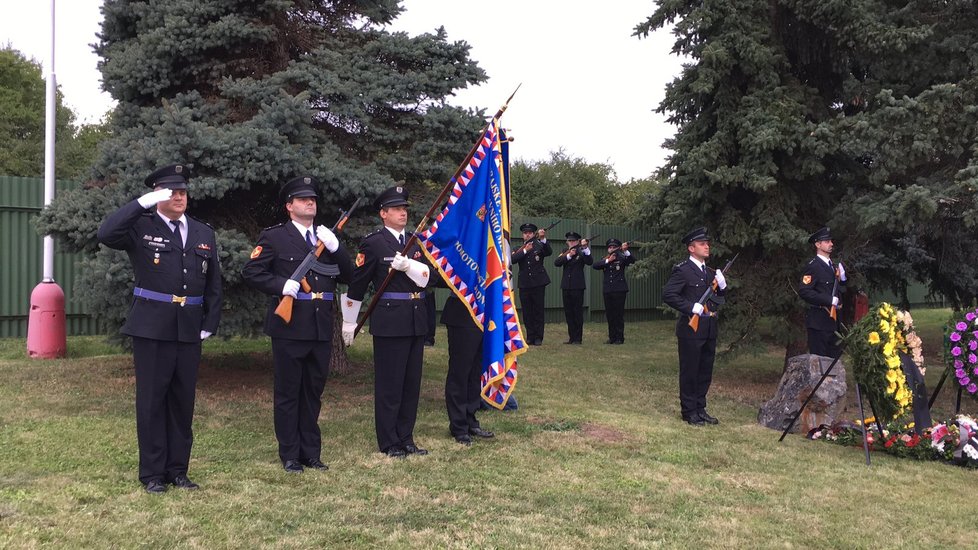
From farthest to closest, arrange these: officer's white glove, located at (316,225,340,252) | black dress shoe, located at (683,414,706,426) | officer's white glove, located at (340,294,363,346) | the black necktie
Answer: black dress shoe, located at (683,414,706,426), officer's white glove, located at (340,294,363,346), officer's white glove, located at (316,225,340,252), the black necktie

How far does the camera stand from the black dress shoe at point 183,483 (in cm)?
477

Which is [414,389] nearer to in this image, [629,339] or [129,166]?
[129,166]

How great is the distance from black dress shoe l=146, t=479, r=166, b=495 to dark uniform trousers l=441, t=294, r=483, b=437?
243cm

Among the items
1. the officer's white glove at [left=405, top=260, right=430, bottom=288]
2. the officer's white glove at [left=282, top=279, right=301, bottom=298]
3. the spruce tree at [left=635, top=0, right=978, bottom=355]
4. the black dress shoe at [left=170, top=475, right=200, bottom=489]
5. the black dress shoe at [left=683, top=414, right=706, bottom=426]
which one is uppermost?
the spruce tree at [left=635, top=0, right=978, bottom=355]

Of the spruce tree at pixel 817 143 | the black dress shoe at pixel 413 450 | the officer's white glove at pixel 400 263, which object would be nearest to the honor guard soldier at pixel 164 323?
the officer's white glove at pixel 400 263

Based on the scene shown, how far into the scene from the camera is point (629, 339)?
622 inches

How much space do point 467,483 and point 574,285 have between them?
1046 cm

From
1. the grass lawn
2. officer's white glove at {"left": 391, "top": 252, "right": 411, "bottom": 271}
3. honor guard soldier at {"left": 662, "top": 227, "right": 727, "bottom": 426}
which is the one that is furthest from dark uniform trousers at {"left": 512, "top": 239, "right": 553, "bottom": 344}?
officer's white glove at {"left": 391, "top": 252, "right": 411, "bottom": 271}

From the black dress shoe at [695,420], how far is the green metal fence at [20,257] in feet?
30.0

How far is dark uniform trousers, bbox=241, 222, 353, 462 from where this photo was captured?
534 centimetres

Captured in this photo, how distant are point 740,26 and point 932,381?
18.1ft

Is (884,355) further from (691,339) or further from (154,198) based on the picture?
(154,198)

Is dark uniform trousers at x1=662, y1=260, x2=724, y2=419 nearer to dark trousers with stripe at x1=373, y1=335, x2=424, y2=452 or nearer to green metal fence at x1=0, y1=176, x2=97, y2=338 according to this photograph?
dark trousers with stripe at x1=373, y1=335, x2=424, y2=452

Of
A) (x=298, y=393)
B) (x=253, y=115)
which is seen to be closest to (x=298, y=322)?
(x=298, y=393)
